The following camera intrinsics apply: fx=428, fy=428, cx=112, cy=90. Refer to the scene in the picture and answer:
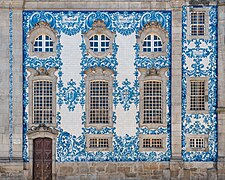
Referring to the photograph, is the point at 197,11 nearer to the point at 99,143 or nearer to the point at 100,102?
the point at 100,102

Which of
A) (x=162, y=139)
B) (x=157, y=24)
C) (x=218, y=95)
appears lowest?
(x=162, y=139)

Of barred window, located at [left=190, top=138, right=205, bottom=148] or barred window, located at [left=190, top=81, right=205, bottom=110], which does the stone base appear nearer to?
barred window, located at [left=190, top=138, right=205, bottom=148]

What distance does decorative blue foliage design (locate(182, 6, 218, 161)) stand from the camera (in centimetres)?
1777

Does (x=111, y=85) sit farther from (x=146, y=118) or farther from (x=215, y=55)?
(x=215, y=55)

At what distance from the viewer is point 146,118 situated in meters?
18.0

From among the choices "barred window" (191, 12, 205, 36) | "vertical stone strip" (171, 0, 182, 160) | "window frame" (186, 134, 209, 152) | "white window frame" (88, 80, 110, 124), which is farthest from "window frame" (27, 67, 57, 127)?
"barred window" (191, 12, 205, 36)

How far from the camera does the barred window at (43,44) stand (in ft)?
59.3

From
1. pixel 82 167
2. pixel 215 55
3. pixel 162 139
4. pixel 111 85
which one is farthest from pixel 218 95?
pixel 82 167

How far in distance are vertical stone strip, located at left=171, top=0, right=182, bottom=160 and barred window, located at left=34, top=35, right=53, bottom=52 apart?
5202 mm

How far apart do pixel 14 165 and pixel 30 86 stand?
333 centimetres

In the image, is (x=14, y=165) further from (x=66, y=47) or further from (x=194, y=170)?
(x=194, y=170)

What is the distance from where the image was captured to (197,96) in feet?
58.6

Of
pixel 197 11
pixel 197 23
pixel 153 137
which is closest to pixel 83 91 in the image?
pixel 153 137

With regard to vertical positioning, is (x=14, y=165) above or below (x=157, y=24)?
below
